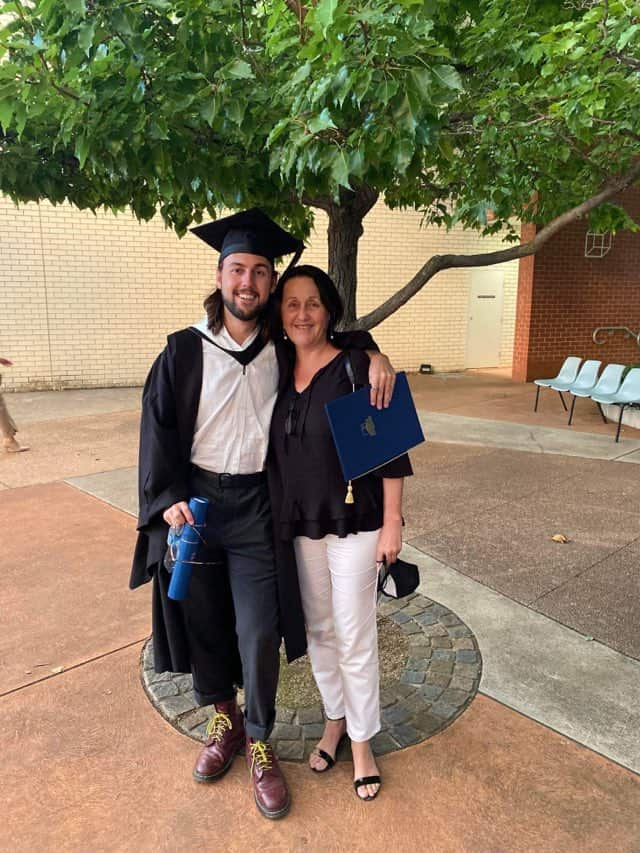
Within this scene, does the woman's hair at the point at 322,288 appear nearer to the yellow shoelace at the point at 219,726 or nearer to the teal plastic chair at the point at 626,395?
the yellow shoelace at the point at 219,726

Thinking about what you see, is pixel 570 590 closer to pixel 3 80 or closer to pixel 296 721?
pixel 296 721

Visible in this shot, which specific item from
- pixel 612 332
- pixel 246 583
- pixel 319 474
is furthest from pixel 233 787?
pixel 612 332

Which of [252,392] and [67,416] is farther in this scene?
[67,416]

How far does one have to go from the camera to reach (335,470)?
229 centimetres

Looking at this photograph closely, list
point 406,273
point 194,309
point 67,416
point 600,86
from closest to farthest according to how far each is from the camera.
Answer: point 600,86 → point 67,416 → point 194,309 → point 406,273

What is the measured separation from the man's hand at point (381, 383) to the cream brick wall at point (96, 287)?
366 inches

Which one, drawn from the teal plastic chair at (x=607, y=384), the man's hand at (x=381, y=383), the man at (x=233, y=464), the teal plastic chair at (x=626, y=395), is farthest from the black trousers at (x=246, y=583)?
the teal plastic chair at (x=607, y=384)

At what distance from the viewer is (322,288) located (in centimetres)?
233

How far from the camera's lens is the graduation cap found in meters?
2.33

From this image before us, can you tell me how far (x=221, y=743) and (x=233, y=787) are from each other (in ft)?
0.53

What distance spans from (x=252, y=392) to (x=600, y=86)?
223cm

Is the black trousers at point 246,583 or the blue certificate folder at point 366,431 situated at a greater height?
the blue certificate folder at point 366,431

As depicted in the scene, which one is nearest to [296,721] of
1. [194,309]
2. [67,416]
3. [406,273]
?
[67,416]

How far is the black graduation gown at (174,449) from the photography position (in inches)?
90.2
